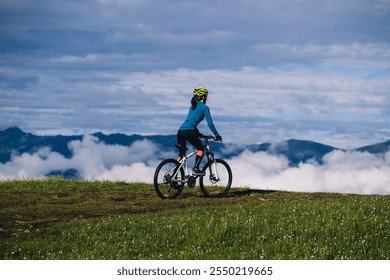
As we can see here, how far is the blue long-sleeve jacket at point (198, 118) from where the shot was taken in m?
21.7

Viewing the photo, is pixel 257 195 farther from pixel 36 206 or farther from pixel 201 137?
pixel 36 206

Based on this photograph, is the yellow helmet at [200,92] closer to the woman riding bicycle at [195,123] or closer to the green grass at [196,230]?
the woman riding bicycle at [195,123]

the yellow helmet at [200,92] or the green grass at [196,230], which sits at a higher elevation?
the yellow helmet at [200,92]

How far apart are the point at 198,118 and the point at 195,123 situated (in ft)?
0.81

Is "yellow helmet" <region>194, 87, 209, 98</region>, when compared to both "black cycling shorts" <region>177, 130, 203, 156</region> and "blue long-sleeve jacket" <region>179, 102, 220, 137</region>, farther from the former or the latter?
"black cycling shorts" <region>177, 130, 203, 156</region>

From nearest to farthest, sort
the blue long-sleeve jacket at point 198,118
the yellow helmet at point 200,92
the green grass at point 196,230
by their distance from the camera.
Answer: the green grass at point 196,230 < the blue long-sleeve jacket at point 198,118 < the yellow helmet at point 200,92

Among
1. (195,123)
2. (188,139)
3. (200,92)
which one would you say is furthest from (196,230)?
(200,92)

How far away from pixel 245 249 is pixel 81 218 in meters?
7.21

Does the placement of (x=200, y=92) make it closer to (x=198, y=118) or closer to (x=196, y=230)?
(x=198, y=118)

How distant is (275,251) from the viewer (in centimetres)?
1381

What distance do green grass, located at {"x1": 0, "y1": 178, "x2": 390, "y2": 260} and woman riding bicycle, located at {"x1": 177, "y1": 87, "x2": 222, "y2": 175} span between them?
2.30 metres

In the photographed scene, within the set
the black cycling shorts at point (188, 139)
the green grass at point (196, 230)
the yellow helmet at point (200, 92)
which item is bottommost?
the green grass at point (196, 230)

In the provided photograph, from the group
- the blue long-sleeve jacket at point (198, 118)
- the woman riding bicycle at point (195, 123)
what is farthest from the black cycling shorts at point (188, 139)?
the blue long-sleeve jacket at point (198, 118)
